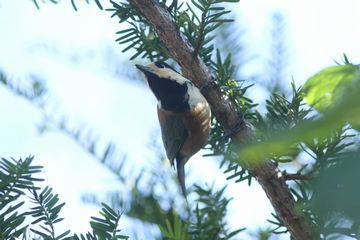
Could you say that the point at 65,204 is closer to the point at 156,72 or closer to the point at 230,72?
the point at 230,72

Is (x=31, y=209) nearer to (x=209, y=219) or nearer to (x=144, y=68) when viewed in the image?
(x=209, y=219)

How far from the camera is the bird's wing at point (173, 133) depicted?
231 centimetres

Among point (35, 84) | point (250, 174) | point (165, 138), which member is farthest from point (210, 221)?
point (165, 138)

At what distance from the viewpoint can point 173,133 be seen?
2.34 meters

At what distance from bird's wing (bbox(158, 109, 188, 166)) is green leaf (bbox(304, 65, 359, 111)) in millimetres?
1984

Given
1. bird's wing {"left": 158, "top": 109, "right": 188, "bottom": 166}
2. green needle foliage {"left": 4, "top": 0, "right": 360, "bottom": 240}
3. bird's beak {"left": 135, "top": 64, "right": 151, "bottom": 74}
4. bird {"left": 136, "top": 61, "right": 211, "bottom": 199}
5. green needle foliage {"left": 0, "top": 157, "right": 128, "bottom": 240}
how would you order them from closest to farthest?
green needle foliage {"left": 4, "top": 0, "right": 360, "bottom": 240} < green needle foliage {"left": 0, "top": 157, "right": 128, "bottom": 240} < bird's beak {"left": 135, "top": 64, "right": 151, "bottom": 74} < bird {"left": 136, "top": 61, "right": 211, "bottom": 199} < bird's wing {"left": 158, "top": 109, "right": 188, "bottom": 166}

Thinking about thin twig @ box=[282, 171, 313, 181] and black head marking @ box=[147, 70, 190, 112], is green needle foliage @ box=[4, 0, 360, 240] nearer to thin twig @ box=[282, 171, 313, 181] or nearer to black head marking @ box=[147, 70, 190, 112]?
thin twig @ box=[282, 171, 313, 181]

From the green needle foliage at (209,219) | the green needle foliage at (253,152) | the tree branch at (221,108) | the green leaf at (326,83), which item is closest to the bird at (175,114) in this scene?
the green needle foliage at (253,152)

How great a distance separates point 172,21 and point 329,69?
2.73ft

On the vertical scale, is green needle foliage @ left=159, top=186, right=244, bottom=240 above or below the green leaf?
above

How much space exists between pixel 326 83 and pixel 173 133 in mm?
2050

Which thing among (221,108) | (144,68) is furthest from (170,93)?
(221,108)

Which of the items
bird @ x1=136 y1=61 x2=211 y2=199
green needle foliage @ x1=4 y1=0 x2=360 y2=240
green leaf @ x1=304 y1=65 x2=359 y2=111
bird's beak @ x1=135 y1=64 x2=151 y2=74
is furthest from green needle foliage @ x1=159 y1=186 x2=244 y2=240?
bird @ x1=136 y1=61 x2=211 y2=199

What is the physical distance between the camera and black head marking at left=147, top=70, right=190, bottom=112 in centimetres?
225
